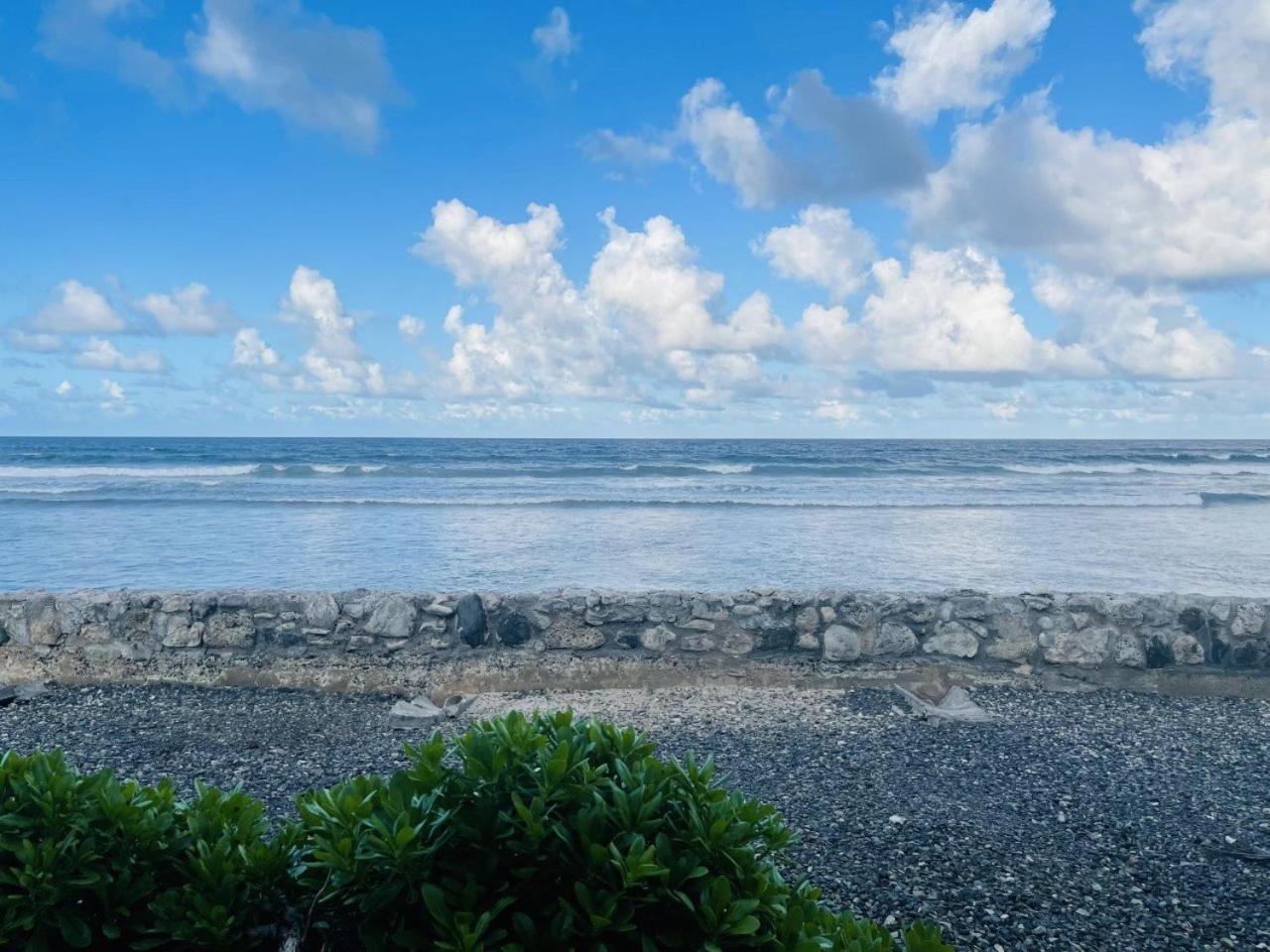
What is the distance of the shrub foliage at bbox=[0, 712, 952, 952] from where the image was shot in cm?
176

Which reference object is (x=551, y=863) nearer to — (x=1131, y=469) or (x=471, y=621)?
(x=471, y=621)

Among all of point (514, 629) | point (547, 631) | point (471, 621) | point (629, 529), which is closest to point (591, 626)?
point (547, 631)

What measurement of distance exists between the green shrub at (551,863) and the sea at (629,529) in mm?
8841

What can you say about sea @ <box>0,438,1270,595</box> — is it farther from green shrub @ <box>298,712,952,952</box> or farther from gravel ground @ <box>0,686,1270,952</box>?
green shrub @ <box>298,712,952,952</box>

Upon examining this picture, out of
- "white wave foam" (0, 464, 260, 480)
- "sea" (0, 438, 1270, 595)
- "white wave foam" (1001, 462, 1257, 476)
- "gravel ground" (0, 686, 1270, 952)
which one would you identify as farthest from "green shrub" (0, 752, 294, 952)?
"white wave foam" (1001, 462, 1257, 476)

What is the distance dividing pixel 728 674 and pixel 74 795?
487 cm

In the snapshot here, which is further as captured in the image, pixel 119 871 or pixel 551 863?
pixel 119 871

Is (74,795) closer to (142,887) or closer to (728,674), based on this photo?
(142,887)

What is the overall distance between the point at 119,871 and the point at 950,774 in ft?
13.2

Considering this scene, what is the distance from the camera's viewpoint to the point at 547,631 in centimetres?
640

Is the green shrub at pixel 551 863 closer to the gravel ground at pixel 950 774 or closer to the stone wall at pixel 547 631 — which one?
the gravel ground at pixel 950 774

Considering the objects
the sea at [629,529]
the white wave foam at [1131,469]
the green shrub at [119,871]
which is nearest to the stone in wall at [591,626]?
the sea at [629,529]

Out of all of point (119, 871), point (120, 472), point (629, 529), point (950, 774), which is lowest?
point (120, 472)

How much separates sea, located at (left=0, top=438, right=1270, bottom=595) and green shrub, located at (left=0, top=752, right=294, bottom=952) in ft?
28.7
